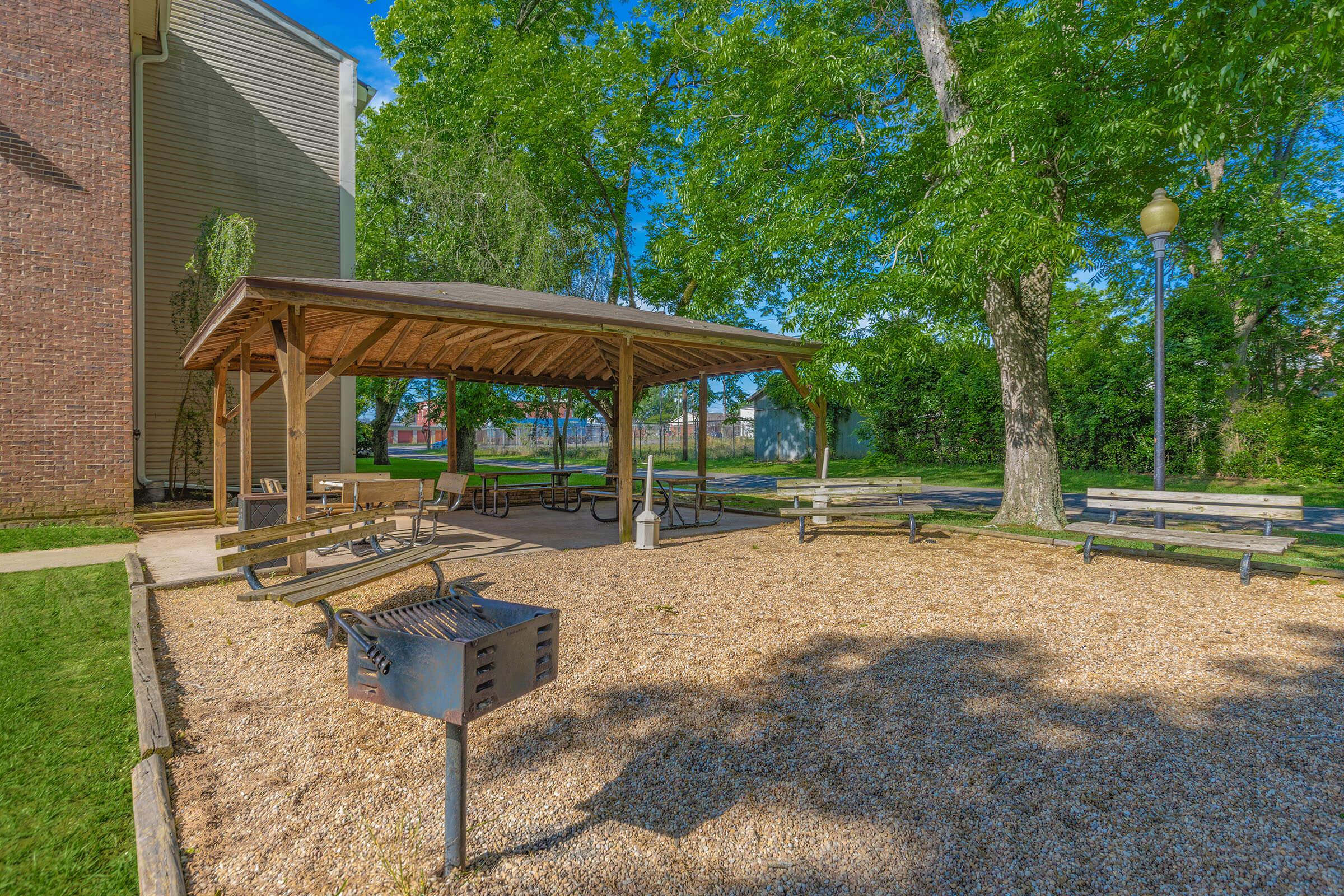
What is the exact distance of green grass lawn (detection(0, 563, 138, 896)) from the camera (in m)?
2.18

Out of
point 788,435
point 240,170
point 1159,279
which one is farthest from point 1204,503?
point 788,435

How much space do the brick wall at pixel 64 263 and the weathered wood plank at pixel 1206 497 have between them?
1265 centimetres

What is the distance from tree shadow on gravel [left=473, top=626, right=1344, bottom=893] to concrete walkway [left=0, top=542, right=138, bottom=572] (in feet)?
21.5

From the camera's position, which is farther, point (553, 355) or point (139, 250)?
point (553, 355)

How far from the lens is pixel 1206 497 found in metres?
6.50

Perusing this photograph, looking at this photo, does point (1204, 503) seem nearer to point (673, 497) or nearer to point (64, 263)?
point (673, 497)

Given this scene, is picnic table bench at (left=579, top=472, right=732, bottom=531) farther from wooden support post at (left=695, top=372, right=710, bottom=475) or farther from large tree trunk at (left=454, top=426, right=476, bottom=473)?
large tree trunk at (left=454, top=426, right=476, bottom=473)

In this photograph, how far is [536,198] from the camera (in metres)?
17.0

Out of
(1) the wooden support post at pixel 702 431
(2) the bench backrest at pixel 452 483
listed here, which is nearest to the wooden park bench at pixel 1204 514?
(1) the wooden support post at pixel 702 431

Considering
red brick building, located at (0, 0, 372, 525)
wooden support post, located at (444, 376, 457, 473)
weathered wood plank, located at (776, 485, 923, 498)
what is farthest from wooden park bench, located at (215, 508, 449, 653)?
wooden support post, located at (444, 376, 457, 473)

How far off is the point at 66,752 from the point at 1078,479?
705 inches

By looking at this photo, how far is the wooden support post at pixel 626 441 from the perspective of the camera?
318 inches

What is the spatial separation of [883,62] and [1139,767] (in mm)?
10757

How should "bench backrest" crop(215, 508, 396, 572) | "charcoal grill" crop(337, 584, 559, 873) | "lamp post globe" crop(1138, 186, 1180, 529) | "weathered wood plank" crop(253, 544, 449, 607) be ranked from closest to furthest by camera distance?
"charcoal grill" crop(337, 584, 559, 873), "weathered wood plank" crop(253, 544, 449, 607), "bench backrest" crop(215, 508, 396, 572), "lamp post globe" crop(1138, 186, 1180, 529)
